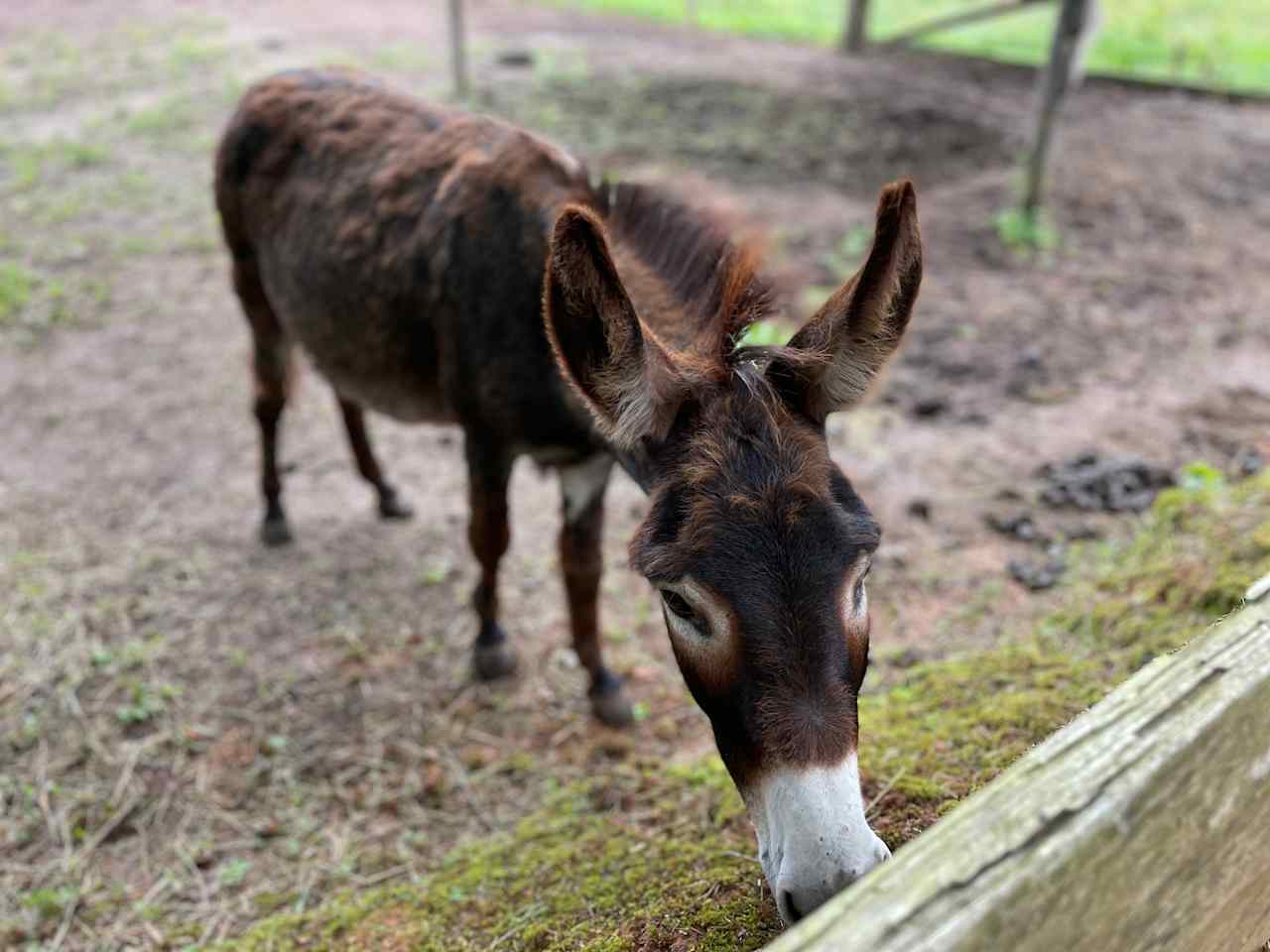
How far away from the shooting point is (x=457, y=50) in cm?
1048

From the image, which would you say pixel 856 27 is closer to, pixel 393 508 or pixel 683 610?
pixel 393 508

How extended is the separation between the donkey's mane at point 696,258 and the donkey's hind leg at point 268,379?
219 cm

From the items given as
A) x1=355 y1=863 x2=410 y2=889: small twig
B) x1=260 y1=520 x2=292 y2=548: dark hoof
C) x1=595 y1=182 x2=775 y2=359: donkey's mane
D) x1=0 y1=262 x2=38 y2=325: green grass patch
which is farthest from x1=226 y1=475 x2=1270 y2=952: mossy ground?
x1=0 y1=262 x2=38 y2=325: green grass patch

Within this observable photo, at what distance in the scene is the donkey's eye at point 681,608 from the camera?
1.94 metres

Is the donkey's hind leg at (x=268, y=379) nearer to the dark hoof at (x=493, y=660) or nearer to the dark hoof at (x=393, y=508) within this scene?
the dark hoof at (x=393, y=508)

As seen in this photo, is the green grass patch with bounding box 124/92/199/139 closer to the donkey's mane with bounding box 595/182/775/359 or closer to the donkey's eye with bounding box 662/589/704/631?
the donkey's mane with bounding box 595/182/775/359

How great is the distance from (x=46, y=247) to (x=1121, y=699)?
851cm

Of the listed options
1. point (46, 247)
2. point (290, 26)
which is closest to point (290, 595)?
point (46, 247)

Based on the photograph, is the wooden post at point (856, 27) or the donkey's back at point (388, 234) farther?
the wooden post at point (856, 27)

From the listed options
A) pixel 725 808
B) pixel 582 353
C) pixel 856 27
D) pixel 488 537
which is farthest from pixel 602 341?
pixel 856 27

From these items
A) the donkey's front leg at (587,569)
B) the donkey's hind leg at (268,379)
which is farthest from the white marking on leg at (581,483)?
the donkey's hind leg at (268,379)

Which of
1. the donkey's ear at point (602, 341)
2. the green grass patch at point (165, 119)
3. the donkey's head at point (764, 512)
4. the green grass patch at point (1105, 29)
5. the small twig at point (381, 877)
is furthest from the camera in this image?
the green grass patch at point (1105, 29)

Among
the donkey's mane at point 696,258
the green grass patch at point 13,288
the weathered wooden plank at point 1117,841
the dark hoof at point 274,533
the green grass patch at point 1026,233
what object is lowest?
the dark hoof at point 274,533

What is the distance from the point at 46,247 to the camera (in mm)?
7547
